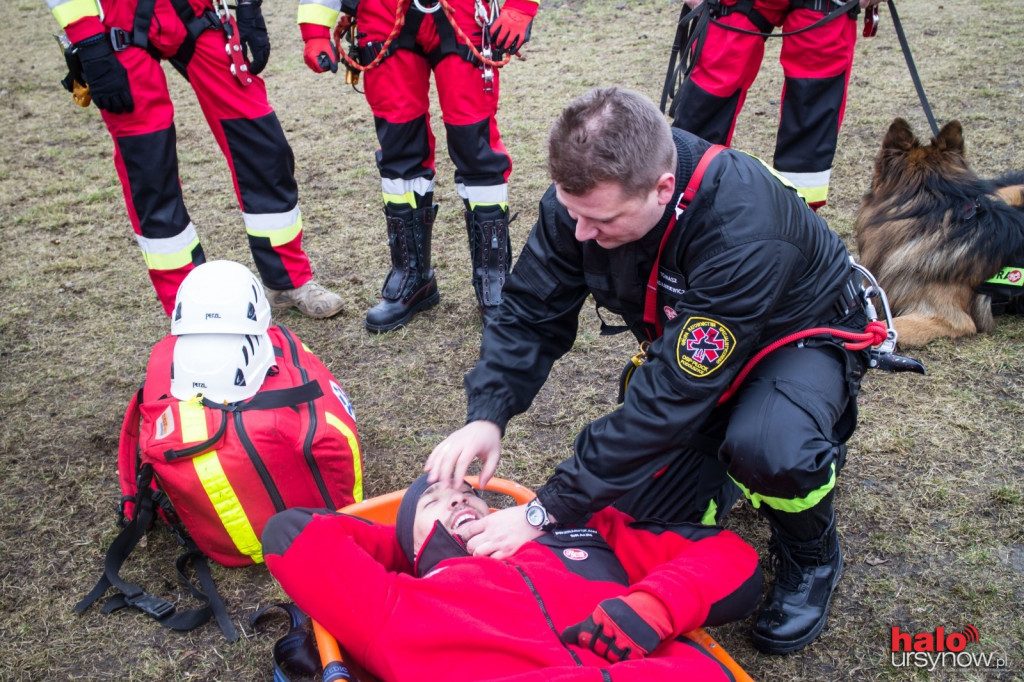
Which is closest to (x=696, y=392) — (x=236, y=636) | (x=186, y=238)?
(x=236, y=636)

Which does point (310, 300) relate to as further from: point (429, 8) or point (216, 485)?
point (216, 485)

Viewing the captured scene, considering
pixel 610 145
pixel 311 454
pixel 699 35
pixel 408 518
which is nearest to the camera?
pixel 610 145

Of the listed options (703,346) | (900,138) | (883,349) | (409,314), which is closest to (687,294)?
(703,346)

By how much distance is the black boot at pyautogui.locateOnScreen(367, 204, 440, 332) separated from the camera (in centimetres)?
374

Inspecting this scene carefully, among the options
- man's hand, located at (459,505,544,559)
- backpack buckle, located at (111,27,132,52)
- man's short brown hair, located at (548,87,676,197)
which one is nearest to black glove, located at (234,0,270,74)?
backpack buckle, located at (111,27,132,52)

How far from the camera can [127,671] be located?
7.29 ft

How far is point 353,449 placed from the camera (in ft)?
8.40

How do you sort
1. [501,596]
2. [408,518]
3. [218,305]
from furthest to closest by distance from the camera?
[218,305]
[408,518]
[501,596]

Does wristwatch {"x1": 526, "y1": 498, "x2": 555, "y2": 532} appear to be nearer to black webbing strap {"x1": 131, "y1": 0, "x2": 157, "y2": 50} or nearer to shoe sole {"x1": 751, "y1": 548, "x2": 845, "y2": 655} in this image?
shoe sole {"x1": 751, "y1": 548, "x2": 845, "y2": 655}

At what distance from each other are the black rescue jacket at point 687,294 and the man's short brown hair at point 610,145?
0.18 metres

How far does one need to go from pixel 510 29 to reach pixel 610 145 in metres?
1.89

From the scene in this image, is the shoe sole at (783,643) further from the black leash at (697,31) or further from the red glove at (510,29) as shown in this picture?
the red glove at (510,29)

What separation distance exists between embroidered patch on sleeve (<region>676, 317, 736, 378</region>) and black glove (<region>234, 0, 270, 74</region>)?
2.50 meters

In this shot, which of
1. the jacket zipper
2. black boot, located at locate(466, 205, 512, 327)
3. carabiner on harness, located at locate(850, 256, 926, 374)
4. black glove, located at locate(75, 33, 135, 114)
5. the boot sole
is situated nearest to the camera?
carabiner on harness, located at locate(850, 256, 926, 374)
